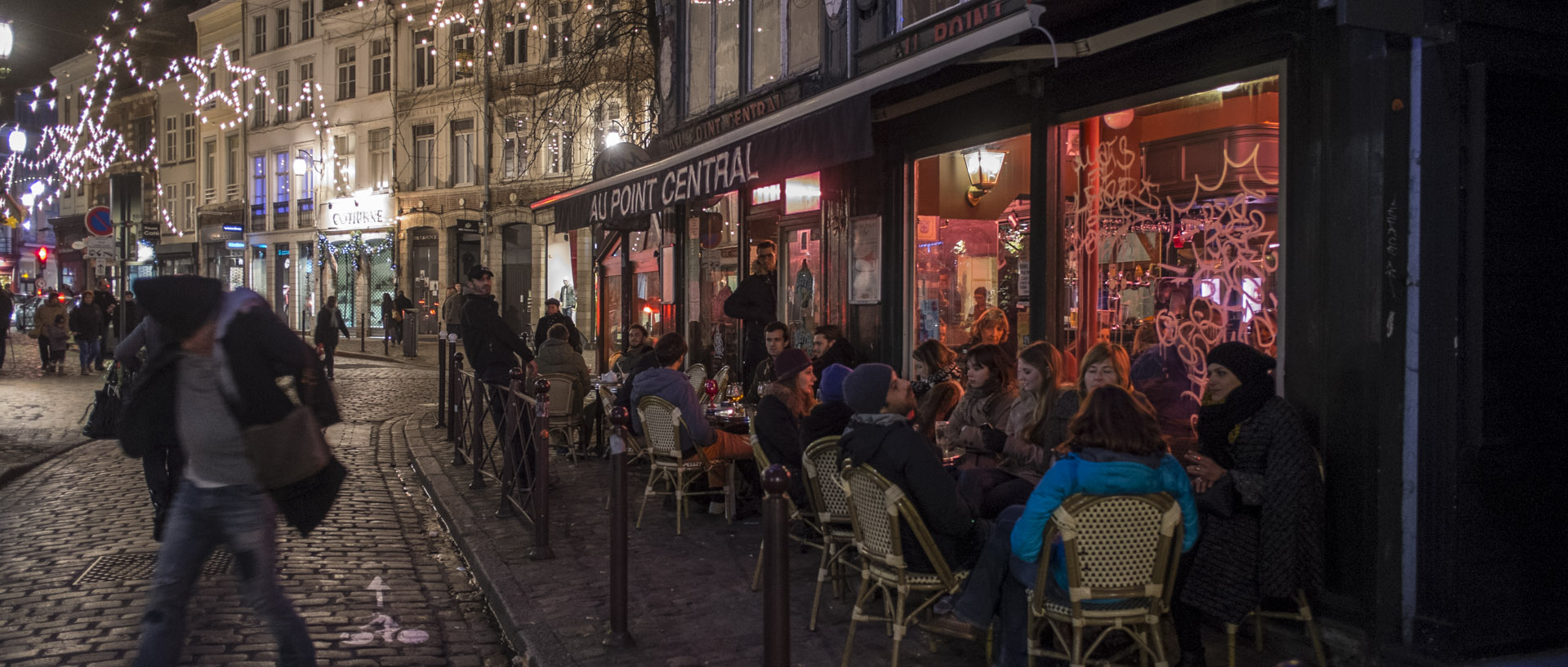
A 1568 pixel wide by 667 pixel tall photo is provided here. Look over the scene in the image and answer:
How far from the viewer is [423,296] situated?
106 feet

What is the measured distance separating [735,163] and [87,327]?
19037 mm

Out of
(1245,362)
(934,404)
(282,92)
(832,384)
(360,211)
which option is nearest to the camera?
(1245,362)

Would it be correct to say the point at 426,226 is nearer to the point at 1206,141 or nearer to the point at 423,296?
the point at 423,296

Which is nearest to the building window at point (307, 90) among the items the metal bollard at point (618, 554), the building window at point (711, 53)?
the building window at point (711, 53)

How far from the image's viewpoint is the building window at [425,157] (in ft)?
104

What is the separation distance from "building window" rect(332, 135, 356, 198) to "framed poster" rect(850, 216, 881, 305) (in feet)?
94.8

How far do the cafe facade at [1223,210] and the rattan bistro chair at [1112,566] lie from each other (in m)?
1.16

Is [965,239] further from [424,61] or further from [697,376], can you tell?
[424,61]

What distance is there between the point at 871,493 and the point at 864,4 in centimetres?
558

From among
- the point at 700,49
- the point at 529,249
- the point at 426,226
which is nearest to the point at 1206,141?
the point at 700,49

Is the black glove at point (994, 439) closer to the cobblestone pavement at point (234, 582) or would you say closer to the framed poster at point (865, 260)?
the cobblestone pavement at point (234, 582)

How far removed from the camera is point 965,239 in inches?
329

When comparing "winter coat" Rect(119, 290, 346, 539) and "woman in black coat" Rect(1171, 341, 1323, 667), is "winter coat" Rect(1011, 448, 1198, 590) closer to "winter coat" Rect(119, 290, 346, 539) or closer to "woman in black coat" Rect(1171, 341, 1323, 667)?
"woman in black coat" Rect(1171, 341, 1323, 667)

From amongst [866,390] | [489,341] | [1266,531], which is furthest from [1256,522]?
[489,341]
